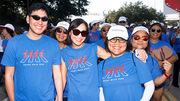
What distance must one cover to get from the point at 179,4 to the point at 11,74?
479 cm

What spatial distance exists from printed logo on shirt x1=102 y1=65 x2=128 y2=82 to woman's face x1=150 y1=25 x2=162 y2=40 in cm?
201

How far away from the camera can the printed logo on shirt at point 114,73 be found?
7.41 feet

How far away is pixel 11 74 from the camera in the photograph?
2285mm

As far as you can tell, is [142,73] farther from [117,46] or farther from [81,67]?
[81,67]

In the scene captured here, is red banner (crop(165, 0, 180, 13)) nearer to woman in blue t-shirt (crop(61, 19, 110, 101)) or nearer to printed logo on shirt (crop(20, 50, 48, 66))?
woman in blue t-shirt (crop(61, 19, 110, 101))

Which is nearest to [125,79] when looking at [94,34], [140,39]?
[140,39]

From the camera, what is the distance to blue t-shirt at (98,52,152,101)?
2.18 metres

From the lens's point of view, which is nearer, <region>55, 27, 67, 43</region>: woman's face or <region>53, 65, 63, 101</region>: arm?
<region>53, 65, 63, 101</region>: arm

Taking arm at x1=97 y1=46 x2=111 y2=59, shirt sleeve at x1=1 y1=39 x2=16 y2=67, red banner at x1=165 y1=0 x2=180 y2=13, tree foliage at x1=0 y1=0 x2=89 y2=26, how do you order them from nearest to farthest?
shirt sleeve at x1=1 y1=39 x2=16 y2=67 < arm at x1=97 y1=46 x2=111 y2=59 < red banner at x1=165 y1=0 x2=180 y2=13 < tree foliage at x1=0 y1=0 x2=89 y2=26

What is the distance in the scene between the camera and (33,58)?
226 cm

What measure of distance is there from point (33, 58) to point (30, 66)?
11cm

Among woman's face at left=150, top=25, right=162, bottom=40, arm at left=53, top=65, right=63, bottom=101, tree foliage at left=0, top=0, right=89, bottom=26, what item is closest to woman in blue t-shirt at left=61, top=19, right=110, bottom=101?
arm at left=53, top=65, right=63, bottom=101

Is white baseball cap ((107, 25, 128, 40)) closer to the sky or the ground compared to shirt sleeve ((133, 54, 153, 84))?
closer to the sky

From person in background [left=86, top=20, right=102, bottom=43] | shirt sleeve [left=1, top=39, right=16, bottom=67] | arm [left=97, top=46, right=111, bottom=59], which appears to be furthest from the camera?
person in background [left=86, top=20, right=102, bottom=43]
